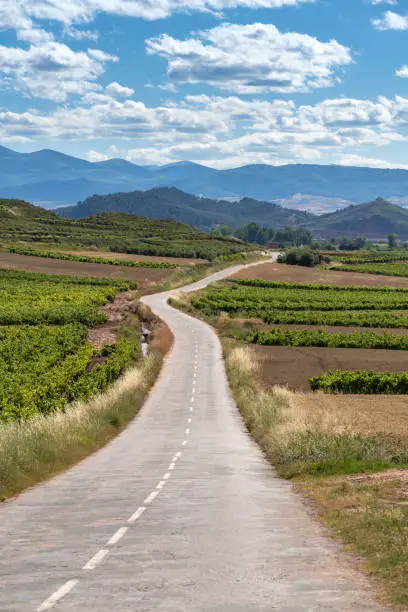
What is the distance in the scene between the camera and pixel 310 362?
188 feet

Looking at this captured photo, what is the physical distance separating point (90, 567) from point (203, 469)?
11578mm

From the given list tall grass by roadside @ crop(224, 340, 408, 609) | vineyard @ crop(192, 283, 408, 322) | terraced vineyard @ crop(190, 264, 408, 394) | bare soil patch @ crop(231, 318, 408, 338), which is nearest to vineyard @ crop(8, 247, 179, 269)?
terraced vineyard @ crop(190, 264, 408, 394)

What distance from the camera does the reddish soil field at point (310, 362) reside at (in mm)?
51453

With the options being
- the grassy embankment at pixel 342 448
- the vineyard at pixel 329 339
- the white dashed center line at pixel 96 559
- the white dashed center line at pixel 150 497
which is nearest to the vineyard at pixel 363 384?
the grassy embankment at pixel 342 448

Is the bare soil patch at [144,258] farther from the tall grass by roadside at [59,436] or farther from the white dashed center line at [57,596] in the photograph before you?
the white dashed center line at [57,596]

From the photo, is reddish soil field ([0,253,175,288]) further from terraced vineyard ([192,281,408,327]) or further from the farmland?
terraced vineyard ([192,281,408,327])

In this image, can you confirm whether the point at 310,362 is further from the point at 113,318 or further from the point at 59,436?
the point at 59,436

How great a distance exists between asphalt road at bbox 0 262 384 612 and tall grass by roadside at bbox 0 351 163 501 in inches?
29.1

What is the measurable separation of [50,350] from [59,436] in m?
28.2

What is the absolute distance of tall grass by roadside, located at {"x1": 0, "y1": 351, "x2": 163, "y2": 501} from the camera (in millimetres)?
19484

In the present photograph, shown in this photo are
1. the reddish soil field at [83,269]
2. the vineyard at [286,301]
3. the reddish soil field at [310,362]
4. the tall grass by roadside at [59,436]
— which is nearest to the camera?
the tall grass by roadside at [59,436]

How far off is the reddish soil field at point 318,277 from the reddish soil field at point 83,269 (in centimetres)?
1680

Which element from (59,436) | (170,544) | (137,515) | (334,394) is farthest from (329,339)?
(170,544)

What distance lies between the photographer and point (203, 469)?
22.1 meters
